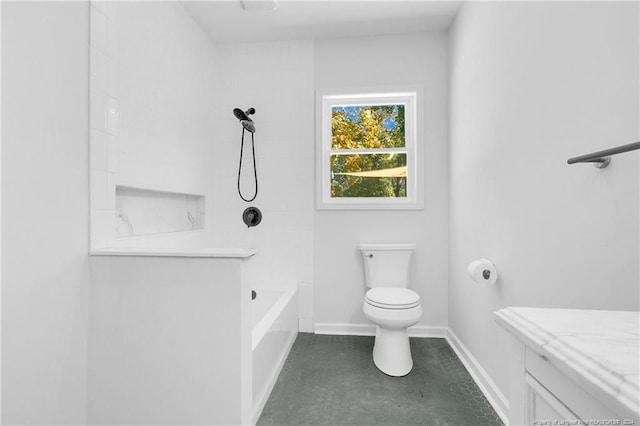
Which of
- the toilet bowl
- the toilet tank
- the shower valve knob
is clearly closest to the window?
the toilet tank

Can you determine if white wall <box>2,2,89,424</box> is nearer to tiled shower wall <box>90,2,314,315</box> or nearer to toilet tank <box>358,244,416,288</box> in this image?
tiled shower wall <box>90,2,314,315</box>

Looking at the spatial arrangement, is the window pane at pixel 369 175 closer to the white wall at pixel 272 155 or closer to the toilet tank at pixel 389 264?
the white wall at pixel 272 155

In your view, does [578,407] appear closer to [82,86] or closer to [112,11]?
[82,86]

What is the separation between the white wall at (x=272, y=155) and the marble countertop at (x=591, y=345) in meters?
2.12

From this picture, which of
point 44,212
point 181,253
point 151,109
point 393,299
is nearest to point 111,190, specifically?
point 44,212

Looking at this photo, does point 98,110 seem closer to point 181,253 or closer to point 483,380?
point 181,253

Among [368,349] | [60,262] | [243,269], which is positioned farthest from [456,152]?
[60,262]

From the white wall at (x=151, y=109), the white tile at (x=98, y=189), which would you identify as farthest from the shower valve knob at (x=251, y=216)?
the white tile at (x=98, y=189)

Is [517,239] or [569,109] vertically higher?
[569,109]

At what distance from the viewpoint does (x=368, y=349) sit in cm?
228

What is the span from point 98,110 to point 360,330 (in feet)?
7.54

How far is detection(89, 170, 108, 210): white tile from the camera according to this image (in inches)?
53.3

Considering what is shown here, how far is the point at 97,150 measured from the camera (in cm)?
138

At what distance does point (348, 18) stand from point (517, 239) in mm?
1966
